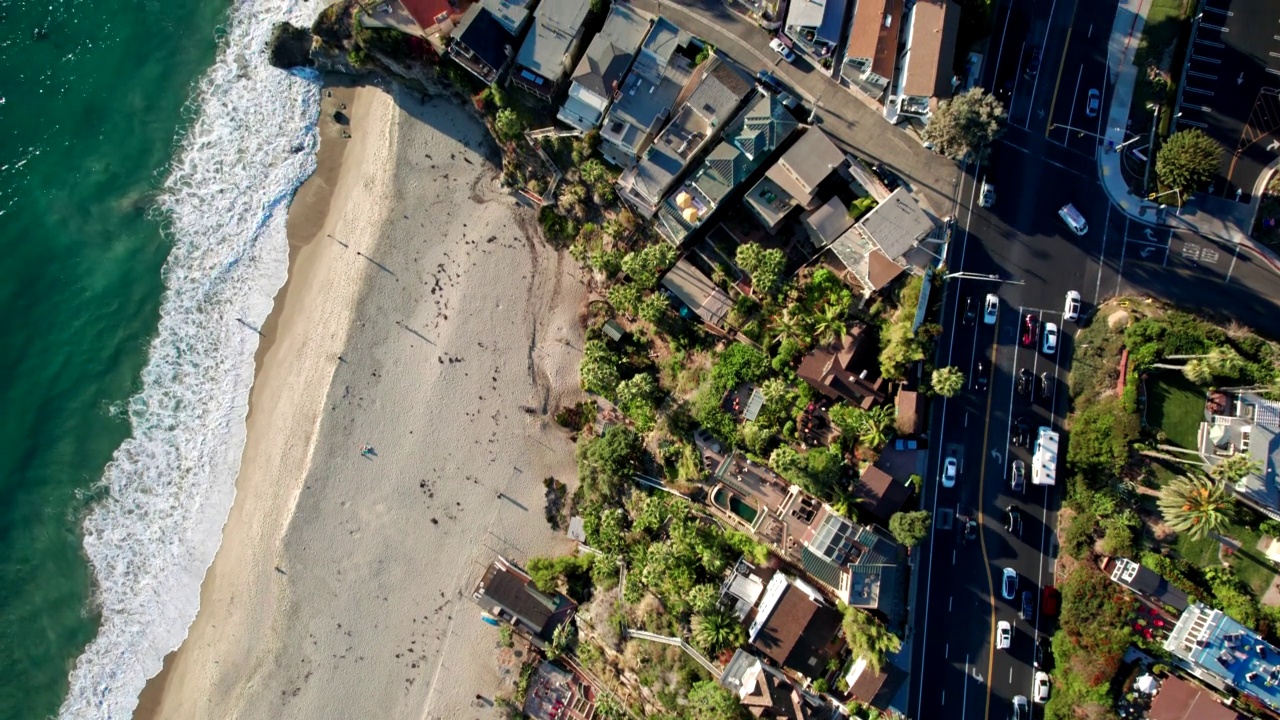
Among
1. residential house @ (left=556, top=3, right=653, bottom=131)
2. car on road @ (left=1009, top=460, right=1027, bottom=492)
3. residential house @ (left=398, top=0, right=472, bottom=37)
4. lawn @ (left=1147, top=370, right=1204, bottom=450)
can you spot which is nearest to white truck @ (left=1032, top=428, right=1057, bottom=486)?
car on road @ (left=1009, top=460, right=1027, bottom=492)

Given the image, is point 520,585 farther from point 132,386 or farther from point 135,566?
point 132,386

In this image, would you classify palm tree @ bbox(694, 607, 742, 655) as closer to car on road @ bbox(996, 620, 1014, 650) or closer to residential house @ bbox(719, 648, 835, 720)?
residential house @ bbox(719, 648, 835, 720)

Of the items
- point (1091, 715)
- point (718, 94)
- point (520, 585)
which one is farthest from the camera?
point (520, 585)

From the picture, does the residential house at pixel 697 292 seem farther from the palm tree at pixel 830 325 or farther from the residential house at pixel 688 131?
the palm tree at pixel 830 325

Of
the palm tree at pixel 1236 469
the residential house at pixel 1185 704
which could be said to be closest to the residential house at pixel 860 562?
the residential house at pixel 1185 704

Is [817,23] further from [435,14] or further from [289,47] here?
[289,47]

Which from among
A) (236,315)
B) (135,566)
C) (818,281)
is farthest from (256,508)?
(818,281)
